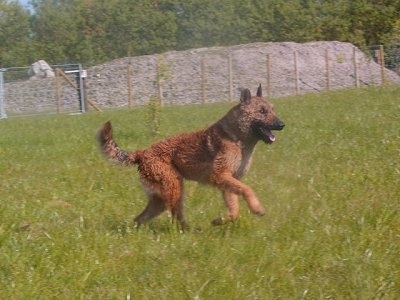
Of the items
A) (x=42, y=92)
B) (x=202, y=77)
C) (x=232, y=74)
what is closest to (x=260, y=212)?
(x=202, y=77)

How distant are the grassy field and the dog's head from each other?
742 mm

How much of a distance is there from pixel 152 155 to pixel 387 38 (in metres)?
48.3

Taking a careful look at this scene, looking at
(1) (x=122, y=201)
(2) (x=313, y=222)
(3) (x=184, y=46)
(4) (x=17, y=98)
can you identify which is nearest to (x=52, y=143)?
(1) (x=122, y=201)

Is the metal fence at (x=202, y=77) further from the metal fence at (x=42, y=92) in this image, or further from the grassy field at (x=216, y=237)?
the grassy field at (x=216, y=237)

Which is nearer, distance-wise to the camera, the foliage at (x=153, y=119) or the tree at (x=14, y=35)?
the foliage at (x=153, y=119)

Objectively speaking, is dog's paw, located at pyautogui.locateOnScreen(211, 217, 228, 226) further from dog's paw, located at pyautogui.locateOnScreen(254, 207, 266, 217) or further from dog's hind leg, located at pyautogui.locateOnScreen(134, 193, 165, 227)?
dog's hind leg, located at pyautogui.locateOnScreen(134, 193, 165, 227)

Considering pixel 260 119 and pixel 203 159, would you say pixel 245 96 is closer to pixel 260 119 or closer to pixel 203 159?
pixel 260 119

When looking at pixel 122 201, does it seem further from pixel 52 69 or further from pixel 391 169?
pixel 52 69

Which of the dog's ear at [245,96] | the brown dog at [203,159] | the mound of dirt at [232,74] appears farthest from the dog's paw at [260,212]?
the mound of dirt at [232,74]

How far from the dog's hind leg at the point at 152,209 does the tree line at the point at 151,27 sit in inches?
2134

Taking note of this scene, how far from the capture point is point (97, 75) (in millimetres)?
46844

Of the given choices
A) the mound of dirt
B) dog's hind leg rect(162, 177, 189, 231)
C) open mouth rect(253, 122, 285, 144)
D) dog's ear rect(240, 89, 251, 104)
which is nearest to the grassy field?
dog's hind leg rect(162, 177, 189, 231)

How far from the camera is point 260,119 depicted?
8.27 meters

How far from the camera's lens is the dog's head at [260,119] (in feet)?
27.0
